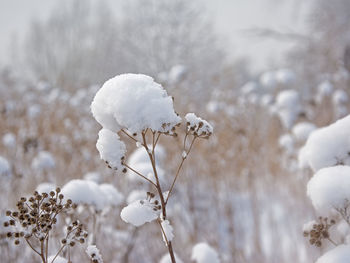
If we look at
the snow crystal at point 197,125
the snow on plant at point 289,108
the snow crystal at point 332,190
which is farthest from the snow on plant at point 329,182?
the snow on plant at point 289,108

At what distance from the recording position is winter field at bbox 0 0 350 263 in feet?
3.73

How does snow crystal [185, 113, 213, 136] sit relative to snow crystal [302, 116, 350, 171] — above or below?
below

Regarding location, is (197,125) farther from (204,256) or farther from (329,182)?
(204,256)

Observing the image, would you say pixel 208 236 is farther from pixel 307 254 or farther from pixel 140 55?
pixel 140 55

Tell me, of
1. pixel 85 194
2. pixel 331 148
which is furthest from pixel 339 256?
pixel 85 194

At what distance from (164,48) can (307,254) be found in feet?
30.7

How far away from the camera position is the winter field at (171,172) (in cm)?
114

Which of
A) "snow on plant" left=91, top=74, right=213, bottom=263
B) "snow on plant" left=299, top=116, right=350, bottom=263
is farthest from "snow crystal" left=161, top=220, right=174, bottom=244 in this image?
"snow on plant" left=299, top=116, right=350, bottom=263

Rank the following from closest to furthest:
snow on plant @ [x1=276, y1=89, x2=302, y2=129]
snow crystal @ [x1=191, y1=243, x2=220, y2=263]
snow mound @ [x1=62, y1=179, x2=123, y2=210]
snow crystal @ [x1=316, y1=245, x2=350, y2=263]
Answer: snow crystal @ [x1=316, y1=245, x2=350, y2=263], snow mound @ [x1=62, y1=179, x2=123, y2=210], snow crystal @ [x1=191, y1=243, x2=220, y2=263], snow on plant @ [x1=276, y1=89, x2=302, y2=129]

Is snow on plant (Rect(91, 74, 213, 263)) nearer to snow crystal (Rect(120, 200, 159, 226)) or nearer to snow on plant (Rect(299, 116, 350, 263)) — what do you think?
snow crystal (Rect(120, 200, 159, 226))

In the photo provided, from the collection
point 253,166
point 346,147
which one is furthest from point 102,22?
point 346,147

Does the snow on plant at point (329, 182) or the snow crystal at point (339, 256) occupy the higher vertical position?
the snow on plant at point (329, 182)

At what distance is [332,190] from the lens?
4.09 feet

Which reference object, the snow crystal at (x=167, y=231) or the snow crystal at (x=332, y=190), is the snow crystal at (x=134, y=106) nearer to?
the snow crystal at (x=167, y=231)
